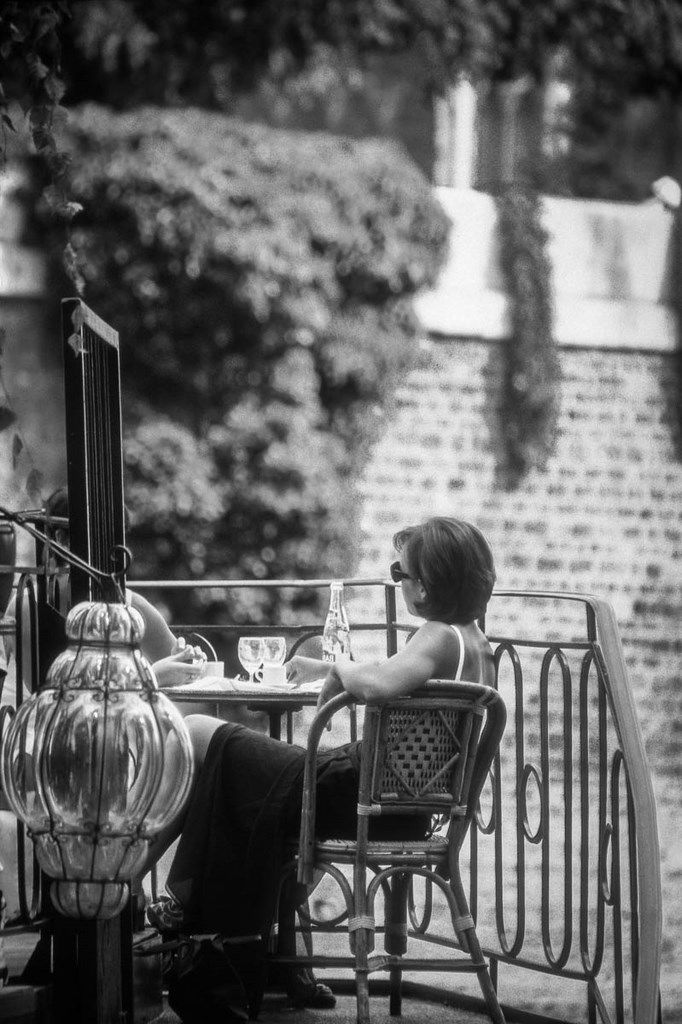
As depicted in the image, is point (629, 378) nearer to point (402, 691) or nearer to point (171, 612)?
point (171, 612)

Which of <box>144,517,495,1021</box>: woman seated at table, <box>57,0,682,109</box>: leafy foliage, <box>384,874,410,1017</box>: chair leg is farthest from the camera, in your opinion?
<box>57,0,682,109</box>: leafy foliage

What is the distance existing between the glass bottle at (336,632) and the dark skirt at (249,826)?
0.46 m

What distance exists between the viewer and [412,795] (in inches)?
115

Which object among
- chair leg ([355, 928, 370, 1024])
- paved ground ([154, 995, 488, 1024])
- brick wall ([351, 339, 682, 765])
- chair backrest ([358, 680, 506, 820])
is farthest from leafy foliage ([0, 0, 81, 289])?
brick wall ([351, 339, 682, 765])

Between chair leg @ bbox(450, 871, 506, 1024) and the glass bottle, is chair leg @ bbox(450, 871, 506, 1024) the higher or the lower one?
the lower one

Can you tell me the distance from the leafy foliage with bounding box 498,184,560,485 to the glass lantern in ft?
23.2

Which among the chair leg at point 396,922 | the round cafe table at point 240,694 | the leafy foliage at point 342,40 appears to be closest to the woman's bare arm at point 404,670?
the round cafe table at point 240,694

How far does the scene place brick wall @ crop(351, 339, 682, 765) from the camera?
8.80m

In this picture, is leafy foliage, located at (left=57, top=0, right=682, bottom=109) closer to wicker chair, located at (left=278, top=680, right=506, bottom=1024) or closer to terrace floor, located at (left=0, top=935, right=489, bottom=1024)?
terrace floor, located at (left=0, top=935, right=489, bottom=1024)

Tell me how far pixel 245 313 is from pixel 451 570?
541 cm

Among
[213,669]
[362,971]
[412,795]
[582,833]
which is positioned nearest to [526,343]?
[213,669]

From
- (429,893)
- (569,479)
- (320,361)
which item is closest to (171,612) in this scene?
(320,361)

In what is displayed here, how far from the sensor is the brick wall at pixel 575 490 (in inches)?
347

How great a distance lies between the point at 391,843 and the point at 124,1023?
64 cm
